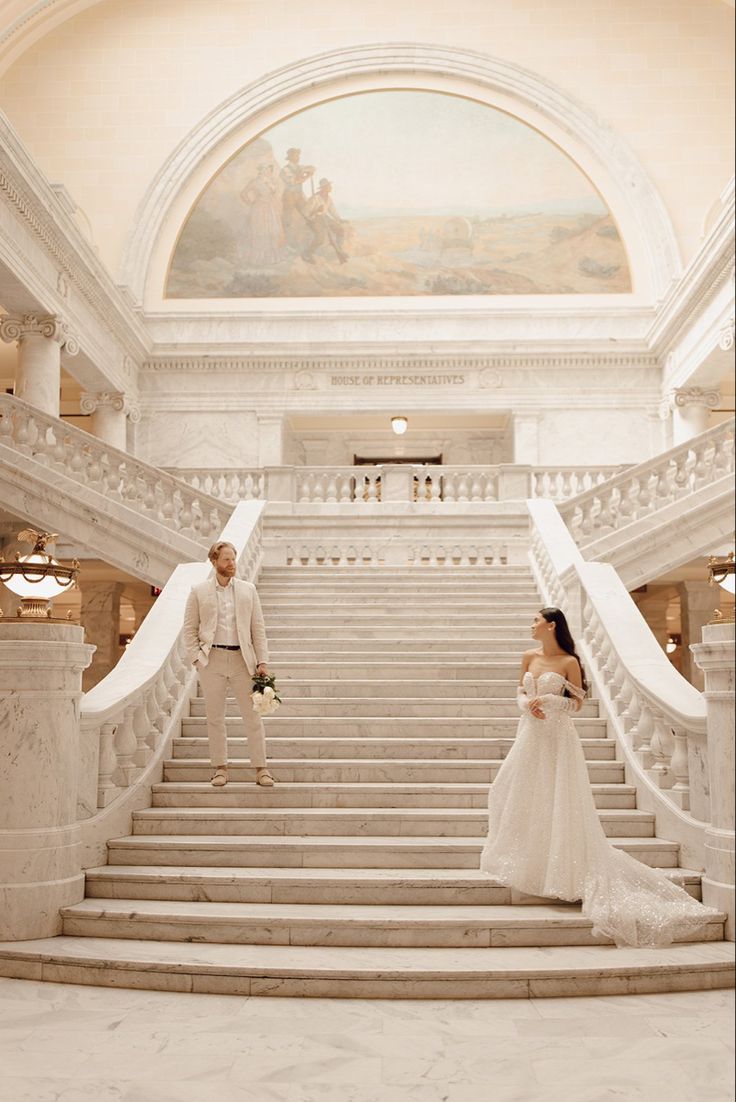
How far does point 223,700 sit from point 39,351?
10.9 metres

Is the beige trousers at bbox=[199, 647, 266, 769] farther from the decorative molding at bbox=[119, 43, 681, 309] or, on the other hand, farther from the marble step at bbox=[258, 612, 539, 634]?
the decorative molding at bbox=[119, 43, 681, 309]

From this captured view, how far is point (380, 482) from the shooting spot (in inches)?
650

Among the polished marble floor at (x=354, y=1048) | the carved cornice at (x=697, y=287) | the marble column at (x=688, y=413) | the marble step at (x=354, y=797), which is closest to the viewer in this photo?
the polished marble floor at (x=354, y=1048)

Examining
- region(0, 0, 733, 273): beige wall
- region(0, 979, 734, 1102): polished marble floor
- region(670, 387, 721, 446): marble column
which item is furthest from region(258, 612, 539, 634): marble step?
region(670, 387, 721, 446): marble column

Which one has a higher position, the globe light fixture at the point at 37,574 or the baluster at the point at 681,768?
the globe light fixture at the point at 37,574

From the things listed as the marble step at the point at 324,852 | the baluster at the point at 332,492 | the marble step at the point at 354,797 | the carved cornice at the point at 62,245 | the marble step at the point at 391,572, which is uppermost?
the carved cornice at the point at 62,245

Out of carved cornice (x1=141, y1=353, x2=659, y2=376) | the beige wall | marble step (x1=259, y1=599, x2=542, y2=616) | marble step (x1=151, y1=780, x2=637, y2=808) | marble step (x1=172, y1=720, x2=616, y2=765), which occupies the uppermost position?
the beige wall

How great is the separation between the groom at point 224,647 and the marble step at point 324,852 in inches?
29.5

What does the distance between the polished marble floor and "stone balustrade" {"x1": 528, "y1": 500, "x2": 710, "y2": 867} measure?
1666 millimetres

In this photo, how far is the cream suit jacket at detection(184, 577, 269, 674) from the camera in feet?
21.7

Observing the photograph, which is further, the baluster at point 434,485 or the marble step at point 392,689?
the baluster at point 434,485

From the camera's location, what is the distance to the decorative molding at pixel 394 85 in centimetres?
2103

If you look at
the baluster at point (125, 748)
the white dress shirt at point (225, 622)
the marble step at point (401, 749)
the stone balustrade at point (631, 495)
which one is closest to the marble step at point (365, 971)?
the baluster at point (125, 748)

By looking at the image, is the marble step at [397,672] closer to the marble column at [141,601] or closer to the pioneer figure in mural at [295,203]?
the marble column at [141,601]
